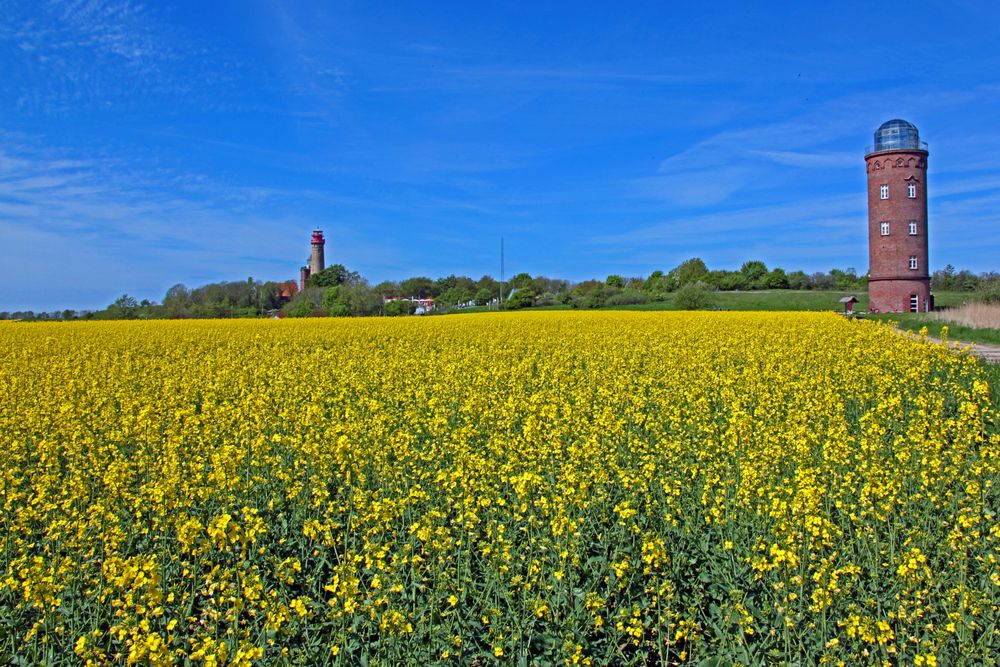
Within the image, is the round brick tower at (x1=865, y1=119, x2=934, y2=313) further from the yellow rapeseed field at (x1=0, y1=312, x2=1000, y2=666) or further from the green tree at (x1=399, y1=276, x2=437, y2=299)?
the green tree at (x1=399, y1=276, x2=437, y2=299)

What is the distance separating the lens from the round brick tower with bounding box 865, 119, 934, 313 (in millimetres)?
53406

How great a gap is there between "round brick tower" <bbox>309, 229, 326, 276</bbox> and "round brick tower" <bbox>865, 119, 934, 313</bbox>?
120906mm

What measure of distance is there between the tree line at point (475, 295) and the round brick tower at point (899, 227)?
464 cm

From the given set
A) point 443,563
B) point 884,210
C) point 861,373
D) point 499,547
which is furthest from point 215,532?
point 884,210

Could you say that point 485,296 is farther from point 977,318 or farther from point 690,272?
point 977,318

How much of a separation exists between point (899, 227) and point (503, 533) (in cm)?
5853

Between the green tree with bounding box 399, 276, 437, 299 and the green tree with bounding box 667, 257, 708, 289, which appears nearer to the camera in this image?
the green tree with bounding box 667, 257, 708, 289

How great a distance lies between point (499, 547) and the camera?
485 cm

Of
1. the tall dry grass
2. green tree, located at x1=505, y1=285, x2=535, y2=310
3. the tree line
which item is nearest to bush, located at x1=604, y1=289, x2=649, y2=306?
the tree line

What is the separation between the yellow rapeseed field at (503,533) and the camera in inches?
157

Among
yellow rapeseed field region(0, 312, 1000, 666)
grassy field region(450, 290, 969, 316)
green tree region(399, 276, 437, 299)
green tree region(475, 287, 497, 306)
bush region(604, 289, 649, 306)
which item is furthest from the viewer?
green tree region(399, 276, 437, 299)

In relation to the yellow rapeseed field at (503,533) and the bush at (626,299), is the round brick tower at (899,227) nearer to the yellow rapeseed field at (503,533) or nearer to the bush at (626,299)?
the bush at (626,299)

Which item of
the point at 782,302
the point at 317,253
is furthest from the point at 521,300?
the point at 317,253

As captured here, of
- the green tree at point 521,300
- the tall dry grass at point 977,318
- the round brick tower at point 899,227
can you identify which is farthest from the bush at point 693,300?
the tall dry grass at point 977,318
